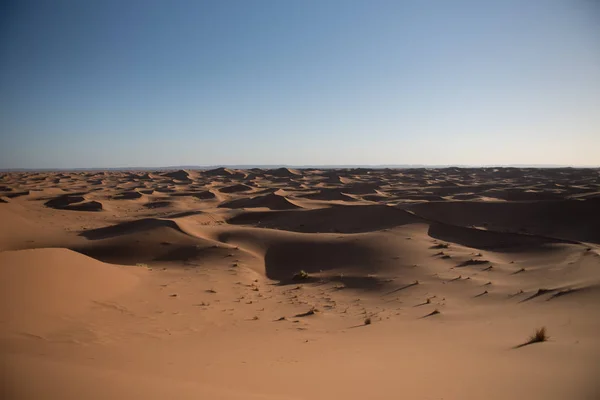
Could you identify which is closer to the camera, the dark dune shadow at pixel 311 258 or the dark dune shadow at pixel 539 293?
the dark dune shadow at pixel 539 293

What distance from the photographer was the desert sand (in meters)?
4.12

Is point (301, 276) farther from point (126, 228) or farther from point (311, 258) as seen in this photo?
point (126, 228)

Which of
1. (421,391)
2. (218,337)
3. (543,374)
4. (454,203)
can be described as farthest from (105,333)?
(454,203)

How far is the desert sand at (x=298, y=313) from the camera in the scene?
412 centimetres

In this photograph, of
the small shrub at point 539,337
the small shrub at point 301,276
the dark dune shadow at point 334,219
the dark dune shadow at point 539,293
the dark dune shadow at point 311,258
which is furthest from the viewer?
the dark dune shadow at point 334,219

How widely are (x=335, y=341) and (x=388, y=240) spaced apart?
9255 mm

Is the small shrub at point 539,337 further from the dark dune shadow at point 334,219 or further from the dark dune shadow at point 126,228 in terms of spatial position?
the dark dune shadow at point 126,228

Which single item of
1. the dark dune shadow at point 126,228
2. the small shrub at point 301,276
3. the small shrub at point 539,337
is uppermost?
the small shrub at point 539,337

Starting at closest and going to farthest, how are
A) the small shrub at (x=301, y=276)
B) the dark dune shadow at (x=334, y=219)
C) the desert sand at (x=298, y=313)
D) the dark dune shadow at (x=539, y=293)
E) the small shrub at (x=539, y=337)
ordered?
the desert sand at (x=298, y=313), the small shrub at (x=539, y=337), the dark dune shadow at (x=539, y=293), the small shrub at (x=301, y=276), the dark dune shadow at (x=334, y=219)

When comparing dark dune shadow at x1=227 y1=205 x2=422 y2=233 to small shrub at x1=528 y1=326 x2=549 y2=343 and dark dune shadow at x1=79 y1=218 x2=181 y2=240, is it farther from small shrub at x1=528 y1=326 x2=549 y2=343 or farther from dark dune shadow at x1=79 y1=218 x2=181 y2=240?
small shrub at x1=528 y1=326 x2=549 y2=343

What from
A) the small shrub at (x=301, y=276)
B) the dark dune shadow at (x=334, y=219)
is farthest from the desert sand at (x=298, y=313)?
Result: the dark dune shadow at (x=334, y=219)

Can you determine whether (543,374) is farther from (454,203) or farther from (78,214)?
(78,214)

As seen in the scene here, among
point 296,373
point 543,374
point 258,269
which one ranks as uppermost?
point 543,374

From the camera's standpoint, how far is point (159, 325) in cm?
715
